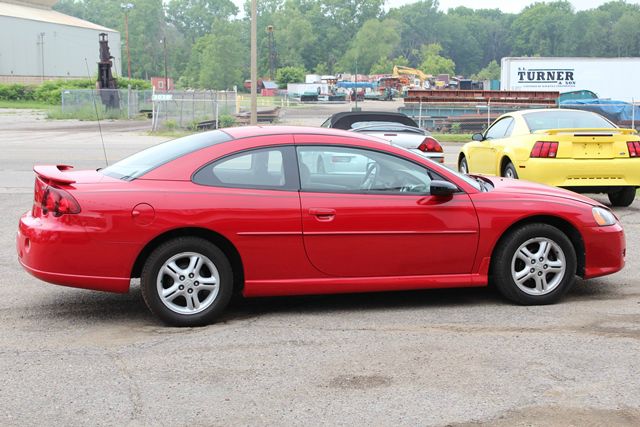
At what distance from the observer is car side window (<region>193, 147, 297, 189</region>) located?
6238 mm

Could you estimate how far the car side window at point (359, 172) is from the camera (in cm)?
640

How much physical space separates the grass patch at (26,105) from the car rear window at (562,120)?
2171 inches

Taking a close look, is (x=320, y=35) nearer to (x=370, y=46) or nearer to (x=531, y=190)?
(x=370, y=46)

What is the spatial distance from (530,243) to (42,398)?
→ 12.2ft

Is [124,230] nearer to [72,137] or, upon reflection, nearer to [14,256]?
[14,256]

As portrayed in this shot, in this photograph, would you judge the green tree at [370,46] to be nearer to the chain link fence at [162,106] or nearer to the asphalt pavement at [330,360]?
the chain link fence at [162,106]

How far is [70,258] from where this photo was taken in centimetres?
592

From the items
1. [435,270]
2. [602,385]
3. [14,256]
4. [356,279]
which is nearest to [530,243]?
[435,270]

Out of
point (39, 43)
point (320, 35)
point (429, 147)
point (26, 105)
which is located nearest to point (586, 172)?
point (429, 147)

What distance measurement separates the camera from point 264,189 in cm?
625

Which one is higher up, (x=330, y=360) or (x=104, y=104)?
(x=104, y=104)

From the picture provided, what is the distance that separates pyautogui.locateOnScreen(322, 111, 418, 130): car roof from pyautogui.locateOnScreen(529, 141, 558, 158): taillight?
12.8 ft

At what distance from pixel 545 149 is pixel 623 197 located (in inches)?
67.6

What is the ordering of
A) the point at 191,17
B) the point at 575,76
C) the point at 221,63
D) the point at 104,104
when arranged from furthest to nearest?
the point at 191,17, the point at 221,63, the point at 104,104, the point at 575,76
